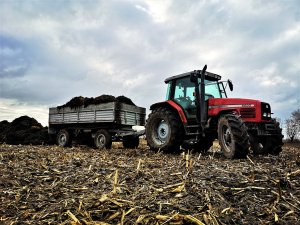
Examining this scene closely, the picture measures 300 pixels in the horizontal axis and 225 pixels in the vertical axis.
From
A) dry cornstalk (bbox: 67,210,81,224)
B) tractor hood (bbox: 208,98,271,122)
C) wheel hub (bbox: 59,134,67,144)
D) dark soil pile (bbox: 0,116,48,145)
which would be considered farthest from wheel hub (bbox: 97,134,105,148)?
dry cornstalk (bbox: 67,210,81,224)

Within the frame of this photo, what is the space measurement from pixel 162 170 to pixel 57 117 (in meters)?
13.3

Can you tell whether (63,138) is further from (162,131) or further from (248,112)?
(248,112)

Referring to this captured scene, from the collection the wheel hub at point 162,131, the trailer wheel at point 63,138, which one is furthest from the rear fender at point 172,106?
the trailer wheel at point 63,138

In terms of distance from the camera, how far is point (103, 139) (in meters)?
14.8

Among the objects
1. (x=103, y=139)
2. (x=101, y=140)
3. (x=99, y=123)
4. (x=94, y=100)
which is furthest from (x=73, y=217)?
(x=94, y=100)

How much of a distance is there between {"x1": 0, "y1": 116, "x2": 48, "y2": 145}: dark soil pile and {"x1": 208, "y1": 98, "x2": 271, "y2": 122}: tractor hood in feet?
39.7

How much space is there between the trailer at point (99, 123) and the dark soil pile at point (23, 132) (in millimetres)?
1337

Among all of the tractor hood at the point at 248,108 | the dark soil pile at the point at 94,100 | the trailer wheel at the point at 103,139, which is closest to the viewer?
the tractor hood at the point at 248,108

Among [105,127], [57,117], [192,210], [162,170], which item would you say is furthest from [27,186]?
[57,117]

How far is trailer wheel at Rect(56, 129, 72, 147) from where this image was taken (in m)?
16.9

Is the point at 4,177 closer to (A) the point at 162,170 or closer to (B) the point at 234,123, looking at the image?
(A) the point at 162,170

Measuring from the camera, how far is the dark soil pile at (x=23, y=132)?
18.7 m

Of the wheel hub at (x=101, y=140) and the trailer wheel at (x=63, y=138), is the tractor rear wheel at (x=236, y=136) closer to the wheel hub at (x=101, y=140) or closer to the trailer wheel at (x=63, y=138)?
the wheel hub at (x=101, y=140)

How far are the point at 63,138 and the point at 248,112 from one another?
10976mm
